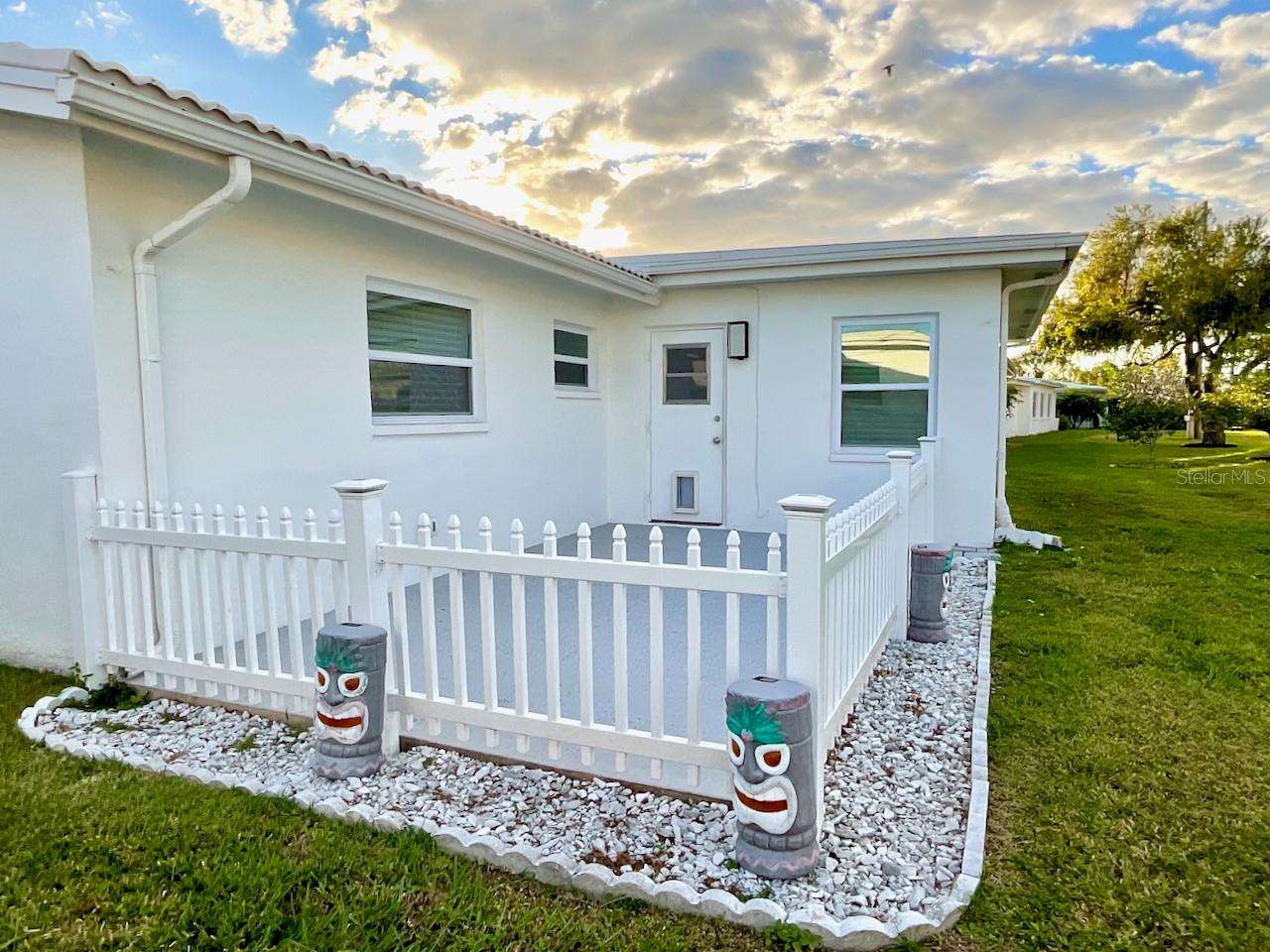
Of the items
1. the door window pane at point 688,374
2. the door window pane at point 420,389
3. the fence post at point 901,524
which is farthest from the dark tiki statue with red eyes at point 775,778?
the door window pane at point 688,374

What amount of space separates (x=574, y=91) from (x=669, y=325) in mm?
3040

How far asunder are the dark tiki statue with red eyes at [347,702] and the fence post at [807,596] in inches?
64.6

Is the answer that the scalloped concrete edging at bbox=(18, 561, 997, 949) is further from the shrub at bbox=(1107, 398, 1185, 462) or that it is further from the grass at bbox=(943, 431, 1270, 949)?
the shrub at bbox=(1107, 398, 1185, 462)

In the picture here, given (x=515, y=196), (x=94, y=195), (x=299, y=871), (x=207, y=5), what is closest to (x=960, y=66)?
(x=515, y=196)

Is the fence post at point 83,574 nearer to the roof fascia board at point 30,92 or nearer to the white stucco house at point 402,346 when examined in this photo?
the white stucco house at point 402,346

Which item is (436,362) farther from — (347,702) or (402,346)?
(347,702)

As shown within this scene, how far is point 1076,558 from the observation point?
6965 millimetres

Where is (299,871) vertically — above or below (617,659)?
below

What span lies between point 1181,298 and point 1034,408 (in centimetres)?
1505

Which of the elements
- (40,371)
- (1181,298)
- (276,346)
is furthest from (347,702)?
(1181,298)

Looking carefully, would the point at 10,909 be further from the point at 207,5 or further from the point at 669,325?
the point at 669,325

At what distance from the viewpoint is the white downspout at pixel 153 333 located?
372 centimetres

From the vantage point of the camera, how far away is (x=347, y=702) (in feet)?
9.30

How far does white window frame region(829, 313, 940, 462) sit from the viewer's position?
289 inches
